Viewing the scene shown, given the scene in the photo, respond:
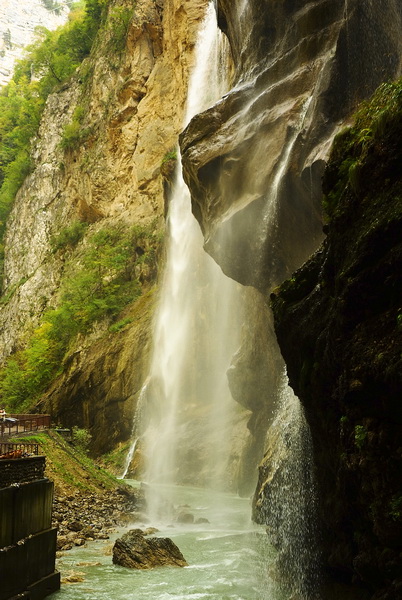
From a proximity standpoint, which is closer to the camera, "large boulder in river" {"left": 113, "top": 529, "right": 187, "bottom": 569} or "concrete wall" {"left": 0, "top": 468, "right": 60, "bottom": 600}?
"concrete wall" {"left": 0, "top": 468, "right": 60, "bottom": 600}

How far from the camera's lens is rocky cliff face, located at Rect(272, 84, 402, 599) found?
6.24 metres

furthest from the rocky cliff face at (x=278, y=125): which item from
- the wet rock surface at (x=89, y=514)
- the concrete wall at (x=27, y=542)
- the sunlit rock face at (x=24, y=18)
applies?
the sunlit rock face at (x=24, y=18)

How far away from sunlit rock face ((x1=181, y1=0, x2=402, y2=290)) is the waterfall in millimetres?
8248

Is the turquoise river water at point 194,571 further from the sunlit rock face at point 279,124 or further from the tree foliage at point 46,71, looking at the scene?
the tree foliage at point 46,71

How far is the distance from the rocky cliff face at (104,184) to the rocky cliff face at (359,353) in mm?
23350

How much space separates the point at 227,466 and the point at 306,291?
16.5 metres

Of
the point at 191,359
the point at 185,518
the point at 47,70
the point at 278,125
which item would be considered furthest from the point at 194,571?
the point at 47,70

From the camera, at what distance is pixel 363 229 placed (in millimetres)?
7051

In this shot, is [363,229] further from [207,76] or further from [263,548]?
[207,76]

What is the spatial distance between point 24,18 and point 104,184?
107674mm

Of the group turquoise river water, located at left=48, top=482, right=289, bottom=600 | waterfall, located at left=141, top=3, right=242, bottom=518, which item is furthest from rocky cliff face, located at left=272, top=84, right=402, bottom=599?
waterfall, located at left=141, top=3, right=242, bottom=518

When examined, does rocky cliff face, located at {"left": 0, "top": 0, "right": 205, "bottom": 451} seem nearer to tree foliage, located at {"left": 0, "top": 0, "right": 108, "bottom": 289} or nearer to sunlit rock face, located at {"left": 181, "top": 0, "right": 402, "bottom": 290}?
tree foliage, located at {"left": 0, "top": 0, "right": 108, "bottom": 289}

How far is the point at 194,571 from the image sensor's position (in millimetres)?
11961

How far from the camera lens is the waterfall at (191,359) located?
2583 centimetres
